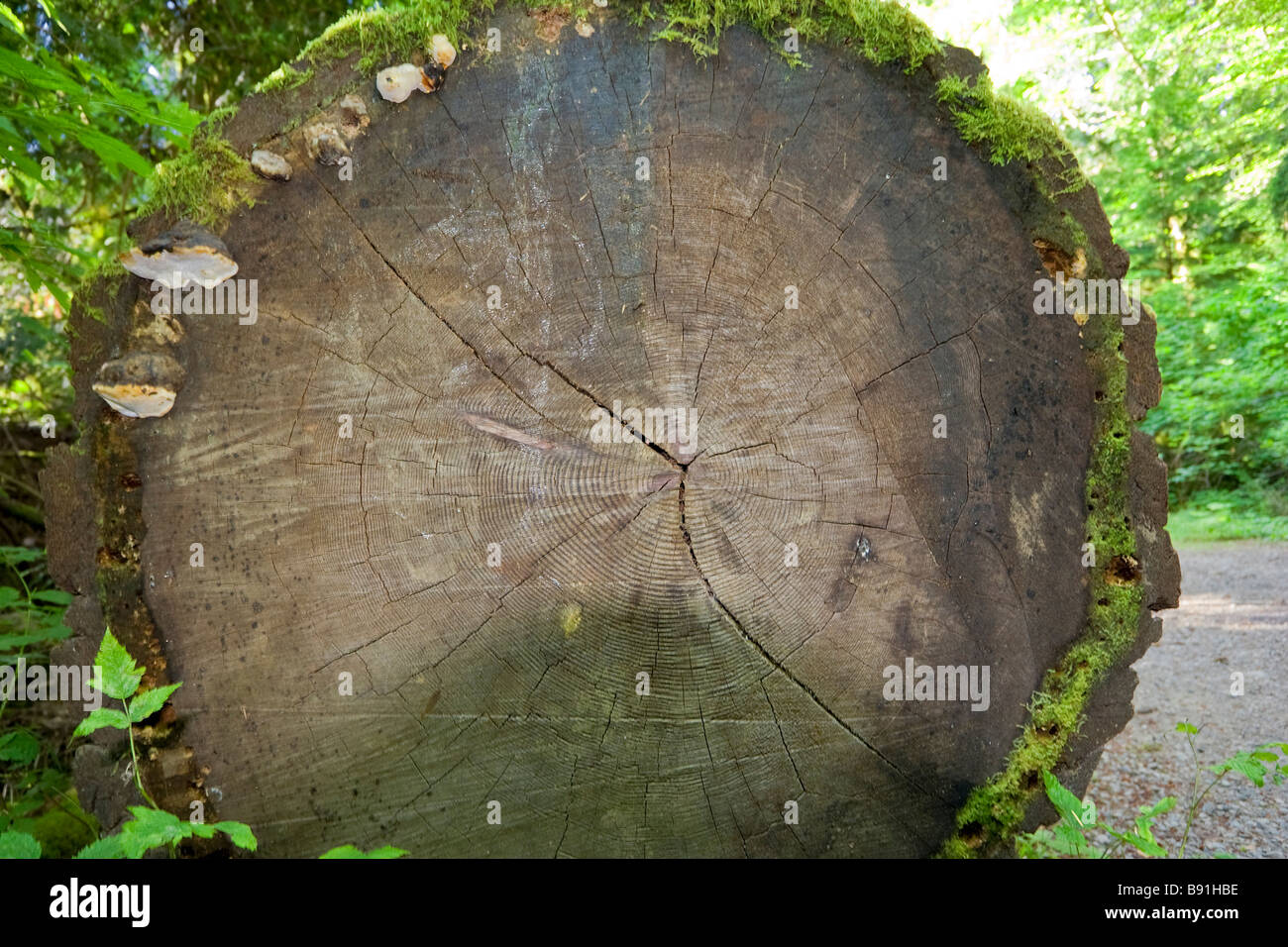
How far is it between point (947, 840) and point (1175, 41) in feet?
28.4

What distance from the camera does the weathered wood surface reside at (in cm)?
194

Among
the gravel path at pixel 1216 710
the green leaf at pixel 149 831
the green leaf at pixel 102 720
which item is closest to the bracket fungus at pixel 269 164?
the green leaf at pixel 102 720

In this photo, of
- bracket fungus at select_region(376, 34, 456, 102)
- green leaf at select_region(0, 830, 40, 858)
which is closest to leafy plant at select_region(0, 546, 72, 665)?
green leaf at select_region(0, 830, 40, 858)

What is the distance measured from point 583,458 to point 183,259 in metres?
1.09

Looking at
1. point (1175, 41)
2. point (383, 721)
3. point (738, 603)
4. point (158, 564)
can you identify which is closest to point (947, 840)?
point (738, 603)

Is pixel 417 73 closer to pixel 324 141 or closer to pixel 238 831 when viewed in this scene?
pixel 324 141

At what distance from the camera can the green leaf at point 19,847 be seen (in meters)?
Result: 1.58

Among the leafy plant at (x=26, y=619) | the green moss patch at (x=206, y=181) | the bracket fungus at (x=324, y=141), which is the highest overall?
the bracket fungus at (x=324, y=141)

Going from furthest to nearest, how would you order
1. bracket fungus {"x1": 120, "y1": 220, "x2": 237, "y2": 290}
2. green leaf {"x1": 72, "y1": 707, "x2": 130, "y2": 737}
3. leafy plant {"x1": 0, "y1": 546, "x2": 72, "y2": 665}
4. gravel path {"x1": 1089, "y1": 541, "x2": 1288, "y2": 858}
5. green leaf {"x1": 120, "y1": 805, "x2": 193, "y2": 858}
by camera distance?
gravel path {"x1": 1089, "y1": 541, "x2": 1288, "y2": 858}
leafy plant {"x1": 0, "y1": 546, "x2": 72, "y2": 665}
bracket fungus {"x1": 120, "y1": 220, "x2": 237, "y2": 290}
green leaf {"x1": 72, "y1": 707, "x2": 130, "y2": 737}
green leaf {"x1": 120, "y1": 805, "x2": 193, "y2": 858}

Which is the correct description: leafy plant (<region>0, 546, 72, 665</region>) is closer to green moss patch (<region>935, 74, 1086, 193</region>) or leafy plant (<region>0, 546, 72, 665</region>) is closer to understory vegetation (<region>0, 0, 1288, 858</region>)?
understory vegetation (<region>0, 0, 1288, 858</region>)

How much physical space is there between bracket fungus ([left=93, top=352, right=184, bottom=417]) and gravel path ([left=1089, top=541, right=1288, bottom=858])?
12.1ft

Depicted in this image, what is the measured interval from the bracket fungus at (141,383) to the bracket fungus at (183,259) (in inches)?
7.8

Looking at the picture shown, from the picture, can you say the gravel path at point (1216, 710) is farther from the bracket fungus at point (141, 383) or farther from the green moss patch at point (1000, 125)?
the bracket fungus at point (141, 383)
